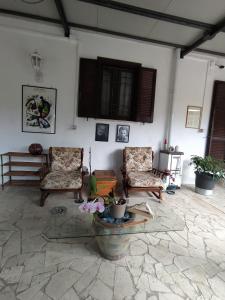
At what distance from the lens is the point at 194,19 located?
296 cm

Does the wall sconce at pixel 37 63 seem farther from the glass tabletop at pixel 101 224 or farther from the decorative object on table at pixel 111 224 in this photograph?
the decorative object on table at pixel 111 224

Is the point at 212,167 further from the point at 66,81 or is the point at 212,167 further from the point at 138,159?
the point at 66,81

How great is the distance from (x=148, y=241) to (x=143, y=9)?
310cm

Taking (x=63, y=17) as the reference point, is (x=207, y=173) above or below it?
below

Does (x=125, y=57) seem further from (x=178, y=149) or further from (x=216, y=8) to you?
(x=178, y=149)

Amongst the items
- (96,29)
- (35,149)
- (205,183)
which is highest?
(96,29)

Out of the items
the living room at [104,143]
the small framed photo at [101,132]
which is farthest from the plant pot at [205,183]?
the small framed photo at [101,132]

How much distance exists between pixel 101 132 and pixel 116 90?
886 millimetres

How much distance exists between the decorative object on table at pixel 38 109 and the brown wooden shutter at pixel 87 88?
507 millimetres

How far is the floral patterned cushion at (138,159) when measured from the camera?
3.70 metres

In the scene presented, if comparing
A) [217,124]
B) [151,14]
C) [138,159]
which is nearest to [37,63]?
[151,14]

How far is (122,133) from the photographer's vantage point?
3.98 meters

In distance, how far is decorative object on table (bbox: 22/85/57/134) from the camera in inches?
139

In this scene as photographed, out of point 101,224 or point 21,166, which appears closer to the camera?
point 101,224
